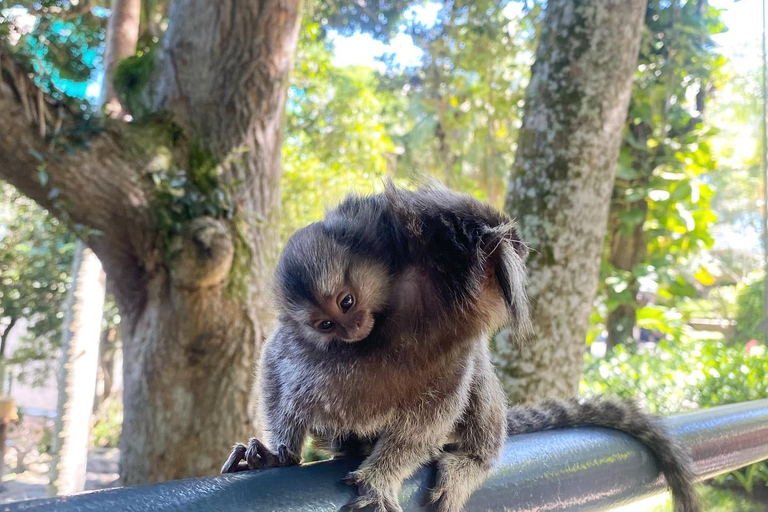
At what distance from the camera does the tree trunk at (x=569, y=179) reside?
1.97 m

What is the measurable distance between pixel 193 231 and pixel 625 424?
1756 millimetres

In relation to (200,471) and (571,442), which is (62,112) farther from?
(571,442)

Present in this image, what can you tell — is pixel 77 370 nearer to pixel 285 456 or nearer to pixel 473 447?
pixel 285 456

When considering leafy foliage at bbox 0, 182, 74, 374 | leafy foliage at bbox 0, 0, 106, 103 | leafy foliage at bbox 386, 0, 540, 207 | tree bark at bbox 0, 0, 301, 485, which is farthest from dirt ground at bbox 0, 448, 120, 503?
leafy foliage at bbox 386, 0, 540, 207

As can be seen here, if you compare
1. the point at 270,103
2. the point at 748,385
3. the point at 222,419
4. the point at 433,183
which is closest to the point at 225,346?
the point at 222,419

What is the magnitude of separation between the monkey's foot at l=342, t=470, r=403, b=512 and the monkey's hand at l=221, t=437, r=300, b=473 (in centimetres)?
21

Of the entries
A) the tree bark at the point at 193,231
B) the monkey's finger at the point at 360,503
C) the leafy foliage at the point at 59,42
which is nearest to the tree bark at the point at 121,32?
the leafy foliage at the point at 59,42

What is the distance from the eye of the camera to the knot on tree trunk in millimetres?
2305

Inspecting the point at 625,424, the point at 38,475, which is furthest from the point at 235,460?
the point at 38,475

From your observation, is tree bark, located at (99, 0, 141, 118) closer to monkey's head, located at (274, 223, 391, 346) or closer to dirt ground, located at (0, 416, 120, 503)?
monkey's head, located at (274, 223, 391, 346)

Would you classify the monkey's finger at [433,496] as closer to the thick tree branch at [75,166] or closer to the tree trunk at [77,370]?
the thick tree branch at [75,166]

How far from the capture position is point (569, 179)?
1.96 m

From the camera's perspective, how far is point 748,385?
116 inches

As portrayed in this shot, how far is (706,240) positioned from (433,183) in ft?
12.0
